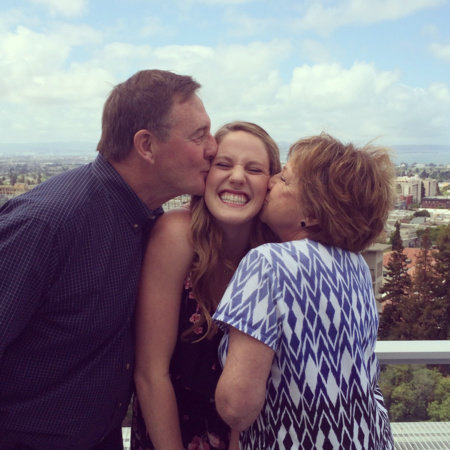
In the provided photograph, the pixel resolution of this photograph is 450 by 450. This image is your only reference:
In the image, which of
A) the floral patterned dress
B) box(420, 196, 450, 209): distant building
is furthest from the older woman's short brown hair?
box(420, 196, 450, 209): distant building

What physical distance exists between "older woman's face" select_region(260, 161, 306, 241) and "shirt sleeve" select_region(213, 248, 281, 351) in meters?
0.26

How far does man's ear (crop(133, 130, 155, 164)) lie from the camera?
157 centimetres

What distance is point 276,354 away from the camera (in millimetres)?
1274

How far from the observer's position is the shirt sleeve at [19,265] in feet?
4.34

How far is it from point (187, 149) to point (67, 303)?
2.00 feet

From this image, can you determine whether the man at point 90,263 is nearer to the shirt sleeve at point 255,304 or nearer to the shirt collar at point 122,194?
the shirt collar at point 122,194

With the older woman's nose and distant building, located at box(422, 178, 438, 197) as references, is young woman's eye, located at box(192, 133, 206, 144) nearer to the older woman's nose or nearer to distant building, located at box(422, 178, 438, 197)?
the older woman's nose

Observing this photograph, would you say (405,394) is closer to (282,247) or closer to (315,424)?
(315,424)

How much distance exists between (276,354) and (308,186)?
464 mm

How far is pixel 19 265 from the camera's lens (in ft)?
4.36

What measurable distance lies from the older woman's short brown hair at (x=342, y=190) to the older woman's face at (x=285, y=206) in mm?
38

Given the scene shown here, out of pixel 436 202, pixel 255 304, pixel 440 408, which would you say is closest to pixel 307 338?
pixel 255 304

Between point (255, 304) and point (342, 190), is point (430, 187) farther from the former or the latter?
point (255, 304)

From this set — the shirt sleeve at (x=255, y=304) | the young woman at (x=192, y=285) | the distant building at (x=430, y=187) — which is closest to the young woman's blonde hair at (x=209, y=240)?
the young woman at (x=192, y=285)
